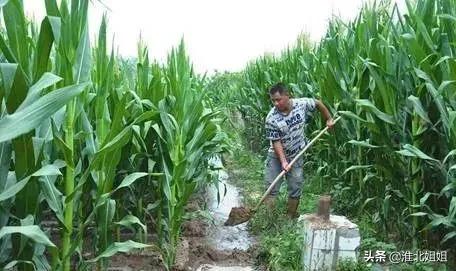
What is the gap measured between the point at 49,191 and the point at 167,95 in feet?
6.81

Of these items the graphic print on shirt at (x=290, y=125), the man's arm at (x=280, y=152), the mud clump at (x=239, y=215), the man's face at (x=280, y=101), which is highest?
the man's face at (x=280, y=101)

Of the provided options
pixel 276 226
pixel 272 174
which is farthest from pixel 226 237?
pixel 272 174

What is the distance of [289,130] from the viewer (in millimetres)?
5664

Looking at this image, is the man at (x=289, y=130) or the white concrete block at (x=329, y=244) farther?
the man at (x=289, y=130)

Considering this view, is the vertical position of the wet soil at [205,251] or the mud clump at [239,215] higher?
the mud clump at [239,215]

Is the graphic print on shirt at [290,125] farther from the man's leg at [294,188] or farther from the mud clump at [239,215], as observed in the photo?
the mud clump at [239,215]

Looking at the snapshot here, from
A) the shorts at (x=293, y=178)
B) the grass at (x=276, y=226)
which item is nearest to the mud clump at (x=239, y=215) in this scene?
the grass at (x=276, y=226)

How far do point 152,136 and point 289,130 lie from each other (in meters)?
1.97

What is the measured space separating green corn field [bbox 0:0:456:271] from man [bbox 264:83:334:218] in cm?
39

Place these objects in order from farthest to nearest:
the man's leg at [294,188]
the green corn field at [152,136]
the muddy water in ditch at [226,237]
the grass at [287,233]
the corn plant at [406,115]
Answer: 1. the man's leg at [294,188]
2. the muddy water in ditch at [226,237]
3. the grass at [287,233]
4. the corn plant at [406,115]
5. the green corn field at [152,136]

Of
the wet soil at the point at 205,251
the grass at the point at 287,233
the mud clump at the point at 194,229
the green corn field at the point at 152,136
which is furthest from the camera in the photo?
the mud clump at the point at 194,229

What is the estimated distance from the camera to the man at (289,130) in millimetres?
5463

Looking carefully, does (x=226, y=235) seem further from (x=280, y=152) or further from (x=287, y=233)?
(x=280, y=152)

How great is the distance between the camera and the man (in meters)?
5.46
